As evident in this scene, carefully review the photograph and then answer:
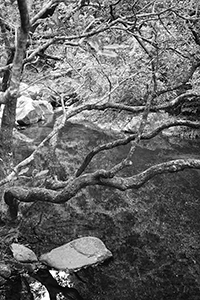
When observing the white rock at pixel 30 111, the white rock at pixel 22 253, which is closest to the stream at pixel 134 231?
the white rock at pixel 22 253

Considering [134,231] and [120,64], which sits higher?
[120,64]

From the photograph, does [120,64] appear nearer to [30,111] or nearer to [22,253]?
[22,253]

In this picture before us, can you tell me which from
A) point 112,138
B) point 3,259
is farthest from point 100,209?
point 112,138

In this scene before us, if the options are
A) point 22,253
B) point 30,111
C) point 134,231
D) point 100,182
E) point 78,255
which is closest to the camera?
point 100,182

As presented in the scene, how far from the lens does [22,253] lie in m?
5.46

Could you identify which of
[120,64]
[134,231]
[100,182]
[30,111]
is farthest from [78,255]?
[30,111]

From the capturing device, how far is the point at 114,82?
5918 mm

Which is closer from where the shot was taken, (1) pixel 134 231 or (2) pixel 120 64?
(2) pixel 120 64

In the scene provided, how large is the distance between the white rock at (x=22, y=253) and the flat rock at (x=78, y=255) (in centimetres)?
15

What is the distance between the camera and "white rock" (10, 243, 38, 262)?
212 inches

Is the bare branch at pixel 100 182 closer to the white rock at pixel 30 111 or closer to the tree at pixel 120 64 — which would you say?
the tree at pixel 120 64

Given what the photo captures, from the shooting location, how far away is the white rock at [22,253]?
538 cm

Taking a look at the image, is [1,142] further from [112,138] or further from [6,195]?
[112,138]

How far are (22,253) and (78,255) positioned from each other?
0.90 meters
